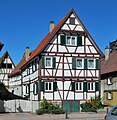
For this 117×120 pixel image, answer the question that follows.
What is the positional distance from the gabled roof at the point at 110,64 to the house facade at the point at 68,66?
3.78 meters

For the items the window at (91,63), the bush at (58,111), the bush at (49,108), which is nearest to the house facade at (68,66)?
the window at (91,63)

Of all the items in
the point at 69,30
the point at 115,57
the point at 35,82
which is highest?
the point at 69,30

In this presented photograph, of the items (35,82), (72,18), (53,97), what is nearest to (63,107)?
(53,97)

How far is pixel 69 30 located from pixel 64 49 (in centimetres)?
233

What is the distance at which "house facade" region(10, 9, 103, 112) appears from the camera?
3556 cm

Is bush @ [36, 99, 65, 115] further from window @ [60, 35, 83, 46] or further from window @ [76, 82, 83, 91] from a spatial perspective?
window @ [60, 35, 83, 46]

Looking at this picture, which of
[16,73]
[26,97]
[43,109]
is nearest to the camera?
[43,109]

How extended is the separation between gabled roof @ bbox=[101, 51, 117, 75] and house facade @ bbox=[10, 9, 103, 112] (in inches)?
149

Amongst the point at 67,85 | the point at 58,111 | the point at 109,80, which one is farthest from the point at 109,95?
the point at 58,111

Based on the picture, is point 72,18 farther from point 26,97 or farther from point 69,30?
point 26,97

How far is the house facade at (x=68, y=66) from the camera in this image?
35.6m

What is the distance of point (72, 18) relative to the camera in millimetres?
37031

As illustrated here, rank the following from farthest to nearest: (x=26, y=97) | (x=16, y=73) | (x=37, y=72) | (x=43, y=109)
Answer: (x=16, y=73)
(x=26, y=97)
(x=37, y=72)
(x=43, y=109)

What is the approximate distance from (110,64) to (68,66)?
9015 mm
